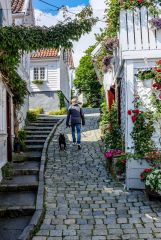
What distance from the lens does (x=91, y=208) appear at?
693cm

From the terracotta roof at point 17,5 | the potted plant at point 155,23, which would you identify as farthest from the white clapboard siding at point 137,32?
the terracotta roof at point 17,5

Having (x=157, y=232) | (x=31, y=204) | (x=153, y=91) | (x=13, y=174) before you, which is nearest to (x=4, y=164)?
(x=13, y=174)

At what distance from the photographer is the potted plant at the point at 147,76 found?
7809mm

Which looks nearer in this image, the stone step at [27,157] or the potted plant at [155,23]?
the potted plant at [155,23]

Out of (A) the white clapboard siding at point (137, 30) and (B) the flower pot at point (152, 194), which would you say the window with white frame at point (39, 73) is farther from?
(B) the flower pot at point (152, 194)

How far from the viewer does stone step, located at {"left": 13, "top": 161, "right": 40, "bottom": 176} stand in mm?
9711

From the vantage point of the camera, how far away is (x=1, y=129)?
31.3 ft

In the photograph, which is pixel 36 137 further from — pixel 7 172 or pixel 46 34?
pixel 46 34

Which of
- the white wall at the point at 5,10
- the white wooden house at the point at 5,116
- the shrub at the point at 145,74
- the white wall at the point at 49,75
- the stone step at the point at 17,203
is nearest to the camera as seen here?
the stone step at the point at 17,203

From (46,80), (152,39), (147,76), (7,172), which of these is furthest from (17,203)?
(46,80)

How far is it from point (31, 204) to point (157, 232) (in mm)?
2833

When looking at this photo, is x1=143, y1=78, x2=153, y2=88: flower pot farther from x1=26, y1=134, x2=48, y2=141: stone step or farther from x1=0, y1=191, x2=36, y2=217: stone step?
x1=26, y1=134, x2=48, y2=141: stone step

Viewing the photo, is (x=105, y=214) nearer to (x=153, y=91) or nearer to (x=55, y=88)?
(x=153, y=91)

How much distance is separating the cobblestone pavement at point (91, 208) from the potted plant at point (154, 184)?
0.20m
